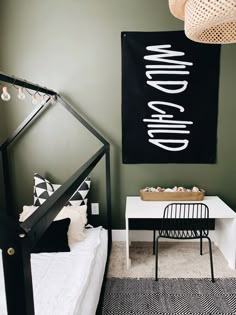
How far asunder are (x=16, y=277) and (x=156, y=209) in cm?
175

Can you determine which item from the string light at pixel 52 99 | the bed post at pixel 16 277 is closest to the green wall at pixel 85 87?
the string light at pixel 52 99

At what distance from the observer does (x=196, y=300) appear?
1.84m

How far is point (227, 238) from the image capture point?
2.30 metres

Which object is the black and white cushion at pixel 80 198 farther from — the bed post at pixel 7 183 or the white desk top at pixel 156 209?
the bed post at pixel 7 183

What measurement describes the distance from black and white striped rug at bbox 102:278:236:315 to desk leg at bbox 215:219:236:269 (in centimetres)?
21

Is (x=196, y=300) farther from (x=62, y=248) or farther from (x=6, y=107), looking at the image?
(x=6, y=107)

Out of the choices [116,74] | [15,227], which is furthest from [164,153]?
[15,227]

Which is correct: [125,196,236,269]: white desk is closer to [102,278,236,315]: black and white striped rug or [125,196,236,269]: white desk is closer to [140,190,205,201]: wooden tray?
[140,190,205,201]: wooden tray

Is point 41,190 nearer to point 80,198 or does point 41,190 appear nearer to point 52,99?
point 80,198

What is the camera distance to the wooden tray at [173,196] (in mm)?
2363

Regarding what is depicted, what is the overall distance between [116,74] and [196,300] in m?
2.04

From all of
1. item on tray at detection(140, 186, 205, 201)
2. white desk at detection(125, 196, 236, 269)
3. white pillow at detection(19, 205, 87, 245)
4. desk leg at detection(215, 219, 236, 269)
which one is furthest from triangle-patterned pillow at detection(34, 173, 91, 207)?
desk leg at detection(215, 219, 236, 269)

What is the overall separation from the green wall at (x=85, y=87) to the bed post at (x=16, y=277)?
6.49 feet

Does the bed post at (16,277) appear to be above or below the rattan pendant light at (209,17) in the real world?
below
